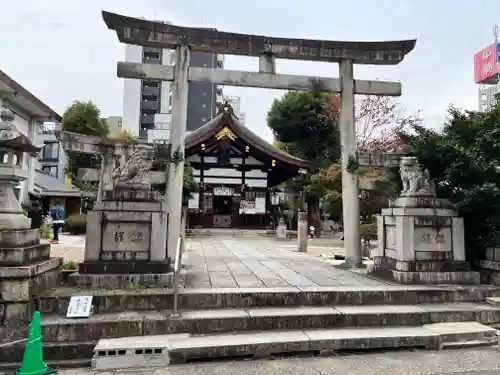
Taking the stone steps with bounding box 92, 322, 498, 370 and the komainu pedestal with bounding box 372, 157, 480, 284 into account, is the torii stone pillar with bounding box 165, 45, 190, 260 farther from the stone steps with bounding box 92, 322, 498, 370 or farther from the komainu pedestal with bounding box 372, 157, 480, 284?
the komainu pedestal with bounding box 372, 157, 480, 284

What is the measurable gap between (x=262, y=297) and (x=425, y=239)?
308cm

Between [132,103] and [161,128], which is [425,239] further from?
[132,103]

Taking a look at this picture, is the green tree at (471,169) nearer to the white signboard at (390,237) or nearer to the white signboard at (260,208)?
the white signboard at (390,237)

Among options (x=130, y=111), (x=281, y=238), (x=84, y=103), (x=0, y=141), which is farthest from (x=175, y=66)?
(x=130, y=111)

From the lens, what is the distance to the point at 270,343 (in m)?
4.46

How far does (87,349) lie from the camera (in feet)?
14.6

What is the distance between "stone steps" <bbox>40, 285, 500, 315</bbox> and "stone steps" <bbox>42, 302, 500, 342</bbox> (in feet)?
0.45

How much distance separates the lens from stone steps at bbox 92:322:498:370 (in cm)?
423

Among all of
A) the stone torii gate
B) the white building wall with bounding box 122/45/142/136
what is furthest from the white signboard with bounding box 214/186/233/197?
the white building wall with bounding box 122/45/142/136

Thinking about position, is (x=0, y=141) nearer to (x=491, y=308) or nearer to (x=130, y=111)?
(x=491, y=308)

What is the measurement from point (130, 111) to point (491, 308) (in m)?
50.5

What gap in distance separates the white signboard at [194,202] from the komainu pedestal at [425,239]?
18.4 m

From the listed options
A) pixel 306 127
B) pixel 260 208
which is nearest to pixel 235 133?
pixel 260 208

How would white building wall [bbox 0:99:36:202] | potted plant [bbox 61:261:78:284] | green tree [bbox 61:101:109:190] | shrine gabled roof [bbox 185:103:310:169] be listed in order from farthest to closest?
1. green tree [bbox 61:101:109:190]
2. shrine gabled roof [bbox 185:103:310:169]
3. white building wall [bbox 0:99:36:202]
4. potted plant [bbox 61:261:78:284]
